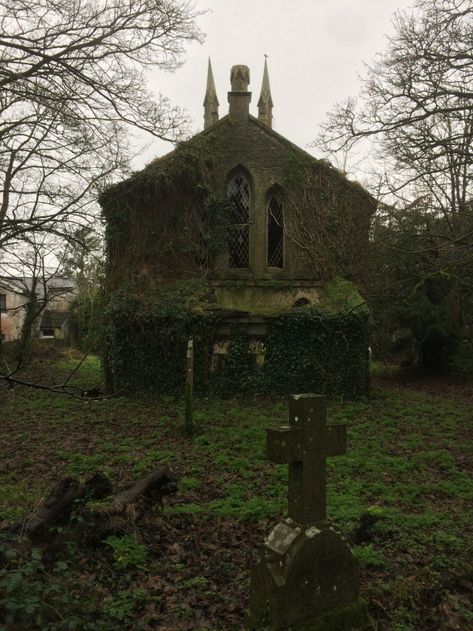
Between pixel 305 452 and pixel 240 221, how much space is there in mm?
15696

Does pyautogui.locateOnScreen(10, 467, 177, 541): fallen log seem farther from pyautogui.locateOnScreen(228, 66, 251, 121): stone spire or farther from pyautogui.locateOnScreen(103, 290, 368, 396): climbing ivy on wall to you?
pyautogui.locateOnScreen(228, 66, 251, 121): stone spire

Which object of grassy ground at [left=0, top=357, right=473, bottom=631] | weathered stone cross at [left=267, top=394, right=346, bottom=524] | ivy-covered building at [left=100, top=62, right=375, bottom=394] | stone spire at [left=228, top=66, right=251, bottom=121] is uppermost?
stone spire at [left=228, top=66, right=251, bottom=121]

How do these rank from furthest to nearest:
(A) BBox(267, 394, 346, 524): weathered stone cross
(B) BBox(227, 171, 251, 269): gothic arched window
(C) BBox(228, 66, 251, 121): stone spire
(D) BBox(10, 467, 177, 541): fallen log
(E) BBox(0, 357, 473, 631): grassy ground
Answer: (C) BBox(228, 66, 251, 121): stone spire
(B) BBox(227, 171, 251, 269): gothic arched window
(D) BBox(10, 467, 177, 541): fallen log
(E) BBox(0, 357, 473, 631): grassy ground
(A) BBox(267, 394, 346, 524): weathered stone cross

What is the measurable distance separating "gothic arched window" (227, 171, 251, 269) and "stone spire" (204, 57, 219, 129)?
86.1ft

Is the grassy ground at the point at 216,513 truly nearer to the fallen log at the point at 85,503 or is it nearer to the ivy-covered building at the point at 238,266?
the fallen log at the point at 85,503

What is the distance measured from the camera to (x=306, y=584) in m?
4.04

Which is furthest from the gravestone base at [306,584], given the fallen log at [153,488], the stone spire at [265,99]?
the stone spire at [265,99]

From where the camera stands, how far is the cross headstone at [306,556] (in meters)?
3.98

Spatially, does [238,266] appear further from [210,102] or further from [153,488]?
[210,102]

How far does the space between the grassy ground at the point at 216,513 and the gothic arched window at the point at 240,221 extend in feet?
22.7

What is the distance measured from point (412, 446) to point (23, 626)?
8515 millimetres

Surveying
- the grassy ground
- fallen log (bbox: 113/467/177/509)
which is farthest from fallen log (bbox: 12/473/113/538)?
fallen log (bbox: 113/467/177/509)

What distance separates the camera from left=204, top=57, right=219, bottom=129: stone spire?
43.1m

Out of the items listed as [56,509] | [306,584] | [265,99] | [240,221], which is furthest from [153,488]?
[265,99]
